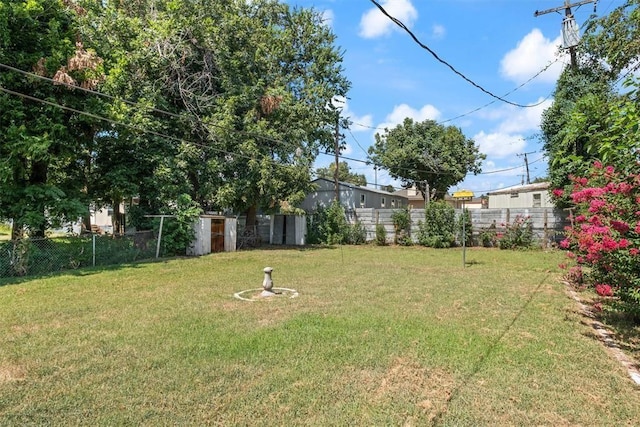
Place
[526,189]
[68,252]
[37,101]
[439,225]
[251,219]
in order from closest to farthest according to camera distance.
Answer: [68,252] < [37,101] < [439,225] < [251,219] < [526,189]

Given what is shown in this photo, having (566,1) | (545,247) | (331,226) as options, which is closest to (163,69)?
(331,226)

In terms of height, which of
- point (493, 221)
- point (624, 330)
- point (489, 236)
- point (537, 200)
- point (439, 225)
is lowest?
point (624, 330)

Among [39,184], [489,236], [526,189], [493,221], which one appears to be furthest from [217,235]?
[526,189]

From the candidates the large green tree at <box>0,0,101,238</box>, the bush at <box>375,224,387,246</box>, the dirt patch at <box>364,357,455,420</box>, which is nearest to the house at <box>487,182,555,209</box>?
the bush at <box>375,224,387,246</box>

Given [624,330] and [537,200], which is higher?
[537,200]

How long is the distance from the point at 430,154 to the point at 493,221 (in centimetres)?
1292

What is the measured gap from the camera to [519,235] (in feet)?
51.9

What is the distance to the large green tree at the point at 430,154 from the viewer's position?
28.2 metres

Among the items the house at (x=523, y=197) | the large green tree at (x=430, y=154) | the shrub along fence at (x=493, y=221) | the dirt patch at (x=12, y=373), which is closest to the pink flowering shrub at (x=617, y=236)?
the dirt patch at (x=12, y=373)

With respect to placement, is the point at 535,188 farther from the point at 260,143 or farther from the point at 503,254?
the point at 260,143

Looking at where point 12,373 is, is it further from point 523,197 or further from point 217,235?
point 523,197

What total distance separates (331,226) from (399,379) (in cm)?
1540

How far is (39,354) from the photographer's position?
403 centimetres

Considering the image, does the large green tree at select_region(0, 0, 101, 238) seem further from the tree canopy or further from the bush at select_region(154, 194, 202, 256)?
the tree canopy
